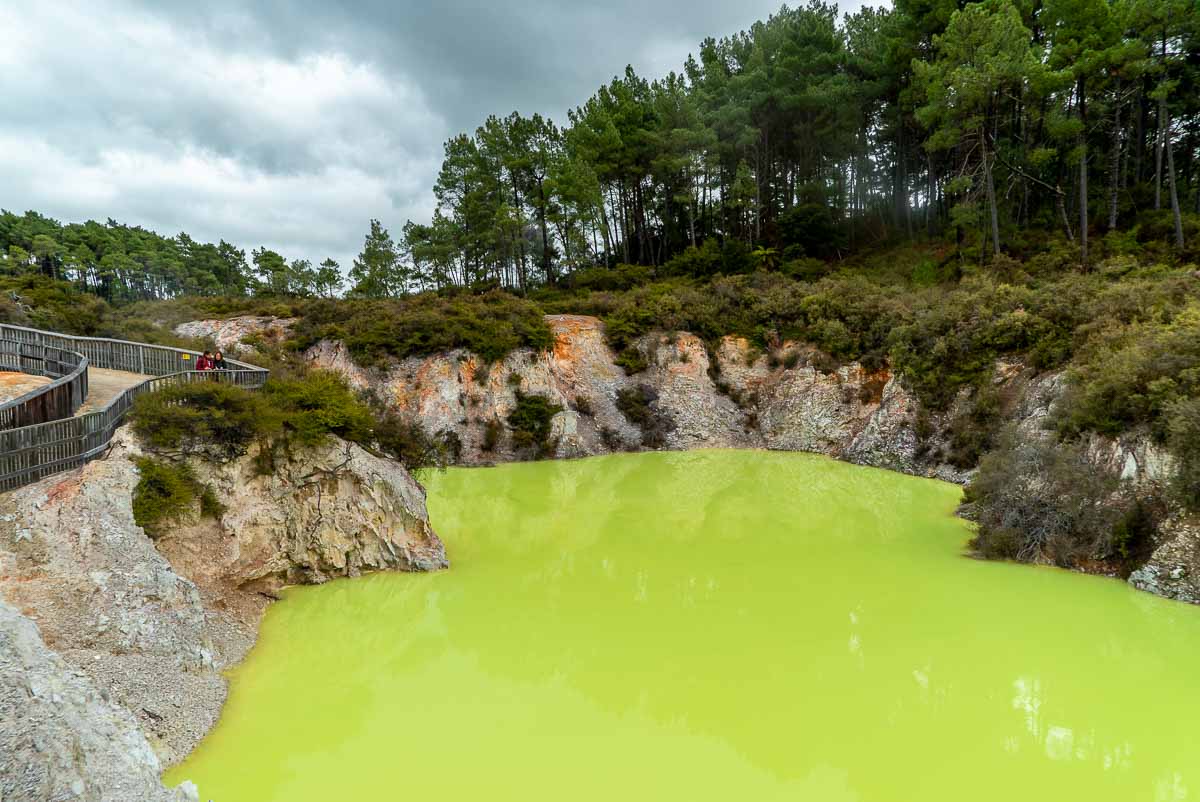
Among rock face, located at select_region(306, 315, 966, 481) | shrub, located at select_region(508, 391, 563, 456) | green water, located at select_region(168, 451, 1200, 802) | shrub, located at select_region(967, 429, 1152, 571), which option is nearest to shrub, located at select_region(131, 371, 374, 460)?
green water, located at select_region(168, 451, 1200, 802)

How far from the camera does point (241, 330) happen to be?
3133cm

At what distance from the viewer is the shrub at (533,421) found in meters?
27.2

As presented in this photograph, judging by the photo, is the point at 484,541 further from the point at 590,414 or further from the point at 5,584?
the point at 590,414

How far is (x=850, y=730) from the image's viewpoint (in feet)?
22.5

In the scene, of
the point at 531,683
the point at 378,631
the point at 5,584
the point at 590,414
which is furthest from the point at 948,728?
the point at 590,414

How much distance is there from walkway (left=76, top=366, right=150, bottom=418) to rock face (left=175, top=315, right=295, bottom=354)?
10.4m

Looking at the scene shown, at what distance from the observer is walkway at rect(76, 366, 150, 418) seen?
1320 centimetres

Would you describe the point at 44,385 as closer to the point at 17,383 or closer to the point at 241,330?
the point at 17,383

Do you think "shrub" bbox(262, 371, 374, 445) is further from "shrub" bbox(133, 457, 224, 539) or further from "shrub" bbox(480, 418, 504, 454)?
"shrub" bbox(480, 418, 504, 454)

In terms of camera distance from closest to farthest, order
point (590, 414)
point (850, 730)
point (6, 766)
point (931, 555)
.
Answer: point (6, 766), point (850, 730), point (931, 555), point (590, 414)

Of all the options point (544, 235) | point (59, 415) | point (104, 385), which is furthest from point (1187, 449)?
point (544, 235)

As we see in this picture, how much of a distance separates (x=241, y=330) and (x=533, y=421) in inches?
683

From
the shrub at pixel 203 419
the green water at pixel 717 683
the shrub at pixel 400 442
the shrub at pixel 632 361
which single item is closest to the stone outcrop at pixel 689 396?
the shrub at pixel 632 361

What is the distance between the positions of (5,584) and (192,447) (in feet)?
12.0
